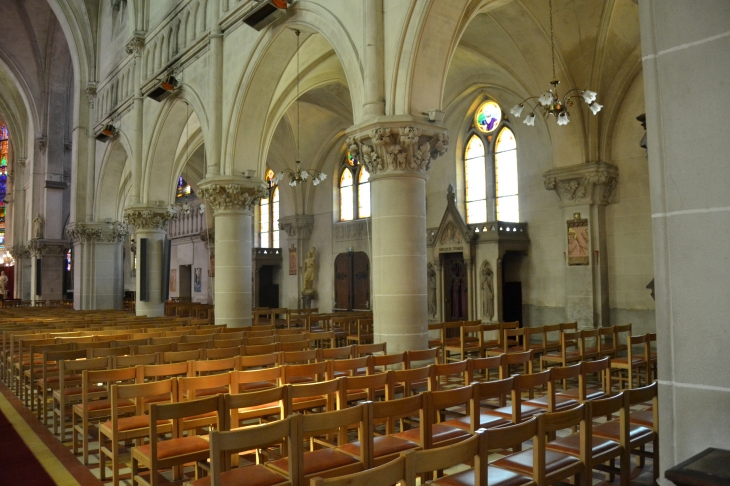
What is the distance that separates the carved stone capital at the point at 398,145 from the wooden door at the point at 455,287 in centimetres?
810

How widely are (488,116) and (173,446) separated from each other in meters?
15.4

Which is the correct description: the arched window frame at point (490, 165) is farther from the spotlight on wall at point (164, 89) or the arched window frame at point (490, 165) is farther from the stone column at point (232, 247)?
the spotlight on wall at point (164, 89)

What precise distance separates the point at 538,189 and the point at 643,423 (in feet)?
39.1

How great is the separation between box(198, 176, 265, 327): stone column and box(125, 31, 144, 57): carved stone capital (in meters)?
7.63

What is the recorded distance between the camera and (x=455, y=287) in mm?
17203

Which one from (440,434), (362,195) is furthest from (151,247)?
(440,434)

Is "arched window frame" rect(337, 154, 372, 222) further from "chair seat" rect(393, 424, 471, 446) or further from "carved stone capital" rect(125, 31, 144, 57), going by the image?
"chair seat" rect(393, 424, 471, 446)

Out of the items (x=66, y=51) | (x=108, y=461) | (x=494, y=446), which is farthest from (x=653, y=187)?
(x=66, y=51)

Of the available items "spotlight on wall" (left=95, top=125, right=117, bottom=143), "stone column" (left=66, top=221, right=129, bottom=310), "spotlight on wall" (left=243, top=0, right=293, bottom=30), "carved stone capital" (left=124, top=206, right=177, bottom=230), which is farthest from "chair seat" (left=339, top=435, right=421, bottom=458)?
"stone column" (left=66, top=221, right=129, bottom=310)

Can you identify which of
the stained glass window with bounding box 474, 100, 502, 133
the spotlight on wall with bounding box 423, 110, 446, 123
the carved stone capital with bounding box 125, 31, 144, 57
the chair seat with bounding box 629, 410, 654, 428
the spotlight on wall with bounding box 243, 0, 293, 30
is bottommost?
the chair seat with bounding box 629, 410, 654, 428

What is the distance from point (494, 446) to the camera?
10.4 feet

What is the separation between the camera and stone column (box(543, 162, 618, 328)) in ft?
46.6

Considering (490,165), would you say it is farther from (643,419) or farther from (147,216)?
(643,419)

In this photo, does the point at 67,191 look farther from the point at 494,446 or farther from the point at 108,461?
the point at 494,446
